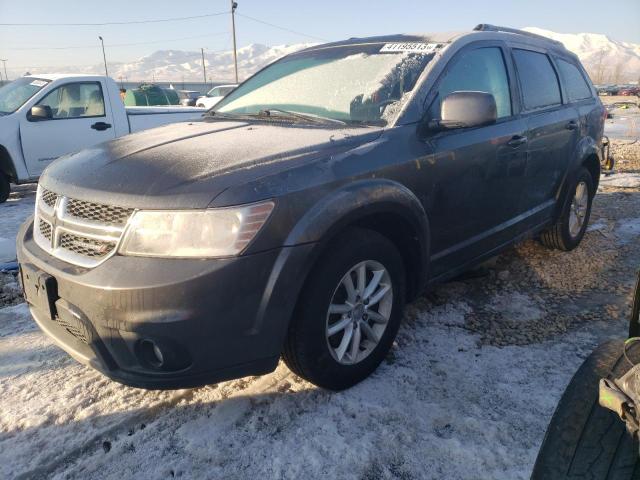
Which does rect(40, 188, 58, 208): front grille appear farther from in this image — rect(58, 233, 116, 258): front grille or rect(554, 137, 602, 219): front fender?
rect(554, 137, 602, 219): front fender

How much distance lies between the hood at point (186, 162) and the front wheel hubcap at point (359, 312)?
2.01 feet

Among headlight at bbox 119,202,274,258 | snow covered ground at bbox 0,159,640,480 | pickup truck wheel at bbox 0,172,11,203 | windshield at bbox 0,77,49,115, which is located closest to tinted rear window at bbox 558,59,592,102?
snow covered ground at bbox 0,159,640,480

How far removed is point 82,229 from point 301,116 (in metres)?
1.41

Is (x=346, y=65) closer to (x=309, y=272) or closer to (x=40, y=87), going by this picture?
(x=309, y=272)

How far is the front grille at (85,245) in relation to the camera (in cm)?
201

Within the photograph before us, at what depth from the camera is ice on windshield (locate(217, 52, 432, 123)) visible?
2.78 meters

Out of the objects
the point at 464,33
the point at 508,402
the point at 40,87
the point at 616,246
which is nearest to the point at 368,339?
the point at 508,402

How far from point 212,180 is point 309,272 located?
0.55m

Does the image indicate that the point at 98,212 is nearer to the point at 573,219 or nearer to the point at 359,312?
the point at 359,312

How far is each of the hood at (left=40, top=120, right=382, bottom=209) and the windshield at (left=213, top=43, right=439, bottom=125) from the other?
26 centimetres

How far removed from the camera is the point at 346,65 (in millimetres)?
3115

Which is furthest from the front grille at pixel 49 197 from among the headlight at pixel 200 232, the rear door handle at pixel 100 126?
the rear door handle at pixel 100 126

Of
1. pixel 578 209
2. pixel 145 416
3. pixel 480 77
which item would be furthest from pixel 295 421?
pixel 578 209

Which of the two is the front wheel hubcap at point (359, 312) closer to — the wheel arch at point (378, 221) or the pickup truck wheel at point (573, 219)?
the wheel arch at point (378, 221)
